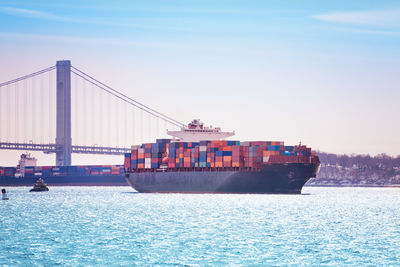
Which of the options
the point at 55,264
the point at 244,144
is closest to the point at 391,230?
the point at 55,264

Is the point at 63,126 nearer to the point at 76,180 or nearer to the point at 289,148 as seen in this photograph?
the point at 76,180

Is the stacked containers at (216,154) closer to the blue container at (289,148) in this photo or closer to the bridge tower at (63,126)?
the blue container at (289,148)

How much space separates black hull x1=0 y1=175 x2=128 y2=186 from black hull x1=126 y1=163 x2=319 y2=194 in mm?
70945

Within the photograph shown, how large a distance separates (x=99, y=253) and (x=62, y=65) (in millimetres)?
135306

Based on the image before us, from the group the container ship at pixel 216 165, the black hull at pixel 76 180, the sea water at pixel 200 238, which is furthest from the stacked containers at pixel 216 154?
the black hull at pixel 76 180

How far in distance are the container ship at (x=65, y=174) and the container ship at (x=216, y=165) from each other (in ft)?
199

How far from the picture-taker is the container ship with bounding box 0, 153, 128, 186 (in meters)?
167

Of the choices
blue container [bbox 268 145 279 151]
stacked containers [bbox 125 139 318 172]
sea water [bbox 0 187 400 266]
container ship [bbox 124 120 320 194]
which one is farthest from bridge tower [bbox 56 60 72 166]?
sea water [bbox 0 187 400 266]

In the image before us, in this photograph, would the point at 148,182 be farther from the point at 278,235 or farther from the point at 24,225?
the point at 278,235

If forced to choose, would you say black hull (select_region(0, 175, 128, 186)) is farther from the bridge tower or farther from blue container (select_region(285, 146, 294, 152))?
blue container (select_region(285, 146, 294, 152))

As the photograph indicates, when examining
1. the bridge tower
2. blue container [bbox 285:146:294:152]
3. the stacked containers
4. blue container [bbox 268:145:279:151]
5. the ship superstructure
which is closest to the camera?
the stacked containers

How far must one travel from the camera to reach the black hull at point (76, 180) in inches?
6594

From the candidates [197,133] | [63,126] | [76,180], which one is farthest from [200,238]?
[76,180]

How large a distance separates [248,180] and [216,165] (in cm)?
604
